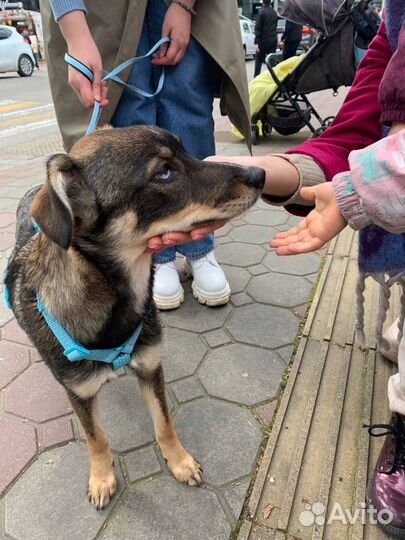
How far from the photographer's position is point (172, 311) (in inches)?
126

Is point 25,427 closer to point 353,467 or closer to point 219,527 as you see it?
point 219,527

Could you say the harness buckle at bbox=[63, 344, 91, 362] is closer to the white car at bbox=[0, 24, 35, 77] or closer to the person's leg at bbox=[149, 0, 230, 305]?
the person's leg at bbox=[149, 0, 230, 305]

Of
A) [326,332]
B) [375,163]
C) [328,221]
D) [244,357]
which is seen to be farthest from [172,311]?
[375,163]

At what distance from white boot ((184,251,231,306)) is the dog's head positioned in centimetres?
135

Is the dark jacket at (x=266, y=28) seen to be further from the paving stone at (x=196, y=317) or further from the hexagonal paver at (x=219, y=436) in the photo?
the hexagonal paver at (x=219, y=436)

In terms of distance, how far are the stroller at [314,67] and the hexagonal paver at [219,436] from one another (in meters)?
4.92

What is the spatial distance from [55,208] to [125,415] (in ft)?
4.53

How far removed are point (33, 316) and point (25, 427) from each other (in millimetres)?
753

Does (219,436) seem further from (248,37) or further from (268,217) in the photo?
(248,37)

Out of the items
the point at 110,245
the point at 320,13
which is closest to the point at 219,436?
the point at 110,245

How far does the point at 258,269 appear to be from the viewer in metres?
3.71

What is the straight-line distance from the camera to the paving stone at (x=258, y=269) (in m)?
3.64

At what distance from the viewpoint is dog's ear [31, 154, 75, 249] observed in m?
1.48

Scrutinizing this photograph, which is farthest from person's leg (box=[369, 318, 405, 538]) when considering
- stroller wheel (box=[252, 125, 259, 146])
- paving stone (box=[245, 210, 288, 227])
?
stroller wheel (box=[252, 125, 259, 146])
